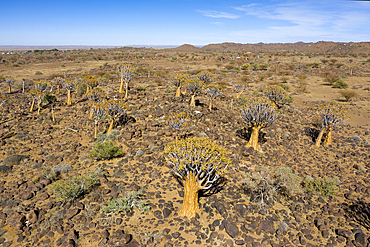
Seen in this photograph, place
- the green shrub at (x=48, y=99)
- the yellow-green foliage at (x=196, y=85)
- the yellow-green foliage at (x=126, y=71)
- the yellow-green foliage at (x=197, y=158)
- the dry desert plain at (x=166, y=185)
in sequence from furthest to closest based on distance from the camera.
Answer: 1. the yellow-green foliage at (x=126, y=71)
2. the green shrub at (x=48, y=99)
3. the yellow-green foliage at (x=196, y=85)
4. the yellow-green foliage at (x=197, y=158)
5. the dry desert plain at (x=166, y=185)

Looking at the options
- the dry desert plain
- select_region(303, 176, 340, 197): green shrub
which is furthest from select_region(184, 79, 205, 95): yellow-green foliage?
select_region(303, 176, 340, 197): green shrub

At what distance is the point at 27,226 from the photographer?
238 inches

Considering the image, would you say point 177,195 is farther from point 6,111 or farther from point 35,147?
point 6,111

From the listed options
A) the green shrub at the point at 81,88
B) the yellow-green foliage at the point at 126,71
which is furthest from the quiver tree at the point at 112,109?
the green shrub at the point at 81,88

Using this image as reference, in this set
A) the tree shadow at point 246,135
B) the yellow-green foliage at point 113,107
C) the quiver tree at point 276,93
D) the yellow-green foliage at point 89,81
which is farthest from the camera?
the quiver tree at point 276,93

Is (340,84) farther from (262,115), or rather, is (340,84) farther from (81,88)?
(81,88)

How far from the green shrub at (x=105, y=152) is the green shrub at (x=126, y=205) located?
3.31 meters

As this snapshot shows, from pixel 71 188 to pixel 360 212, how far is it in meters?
10.5

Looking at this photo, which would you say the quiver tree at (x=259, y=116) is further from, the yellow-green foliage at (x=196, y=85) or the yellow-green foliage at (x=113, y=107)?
the yellow-green foliage at (x=113, y=107)

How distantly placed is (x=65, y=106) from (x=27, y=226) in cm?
1388

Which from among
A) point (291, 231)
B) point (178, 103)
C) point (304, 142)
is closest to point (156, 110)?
point (178, 103)

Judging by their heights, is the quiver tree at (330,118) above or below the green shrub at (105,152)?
above

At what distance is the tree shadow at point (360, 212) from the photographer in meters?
6.51

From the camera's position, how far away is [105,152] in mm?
9867
